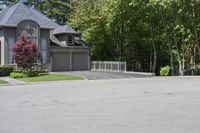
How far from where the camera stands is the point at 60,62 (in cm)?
4803

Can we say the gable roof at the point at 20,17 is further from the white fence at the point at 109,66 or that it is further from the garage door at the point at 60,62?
the white fence at the point at 109,66

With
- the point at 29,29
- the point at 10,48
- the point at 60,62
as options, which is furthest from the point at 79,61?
the point at 10,48

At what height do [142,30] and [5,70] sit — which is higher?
[142,30]

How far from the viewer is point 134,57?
53.9 m

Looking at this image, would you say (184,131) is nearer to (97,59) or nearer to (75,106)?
(75,106)

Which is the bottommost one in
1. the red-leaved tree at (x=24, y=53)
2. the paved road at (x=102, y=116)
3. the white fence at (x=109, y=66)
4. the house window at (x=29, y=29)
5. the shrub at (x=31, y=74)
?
the paved road at (x=102, y=116)

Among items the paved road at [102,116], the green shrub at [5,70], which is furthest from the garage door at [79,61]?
the paved road at [102,116]

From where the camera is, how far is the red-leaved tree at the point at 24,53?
3891cm

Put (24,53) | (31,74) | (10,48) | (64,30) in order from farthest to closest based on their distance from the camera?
(64,30) < (10,48) < (24,53) < (31,74)

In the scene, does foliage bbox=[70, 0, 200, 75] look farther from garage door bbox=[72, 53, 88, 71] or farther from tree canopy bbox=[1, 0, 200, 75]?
garage door bbox=[72, 53, 88, 71]

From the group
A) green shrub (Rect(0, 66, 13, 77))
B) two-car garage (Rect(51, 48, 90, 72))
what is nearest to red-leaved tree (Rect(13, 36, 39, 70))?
green shrub (Rect(0, 66, 13, 77))

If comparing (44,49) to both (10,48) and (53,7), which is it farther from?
(53,7)

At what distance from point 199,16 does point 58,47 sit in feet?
53.9

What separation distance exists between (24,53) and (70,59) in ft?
34.4
